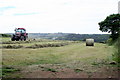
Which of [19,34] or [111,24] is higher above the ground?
[111,24]

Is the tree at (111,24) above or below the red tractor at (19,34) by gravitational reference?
above

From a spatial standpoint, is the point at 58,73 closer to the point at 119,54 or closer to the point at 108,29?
the point at 119,54

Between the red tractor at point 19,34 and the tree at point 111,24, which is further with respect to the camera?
the tree at point 111,24

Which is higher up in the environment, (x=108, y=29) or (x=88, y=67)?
(x=108, y=29)

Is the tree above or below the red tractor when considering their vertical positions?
above

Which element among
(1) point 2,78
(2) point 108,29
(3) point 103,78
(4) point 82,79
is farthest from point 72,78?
(2) point 108,29

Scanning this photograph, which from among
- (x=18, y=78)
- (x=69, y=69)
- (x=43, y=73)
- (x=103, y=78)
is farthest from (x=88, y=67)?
(x=18, y=78)

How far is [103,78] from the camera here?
690cm

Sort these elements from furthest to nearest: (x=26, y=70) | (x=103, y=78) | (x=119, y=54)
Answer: (x=119, y=54) → (x=26, y=70) → (x=103, y=78)

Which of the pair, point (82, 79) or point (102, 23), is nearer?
point (82, 79)

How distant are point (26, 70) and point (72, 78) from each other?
192cm

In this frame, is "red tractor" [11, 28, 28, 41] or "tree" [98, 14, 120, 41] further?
"tree" [98, 14, 120, 41]

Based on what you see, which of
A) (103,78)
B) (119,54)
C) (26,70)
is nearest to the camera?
(103,78)

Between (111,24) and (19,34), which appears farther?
(111,24)
